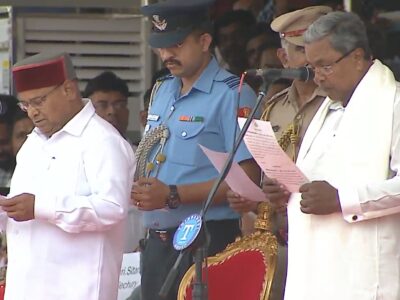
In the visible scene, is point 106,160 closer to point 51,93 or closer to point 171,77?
point 51,93

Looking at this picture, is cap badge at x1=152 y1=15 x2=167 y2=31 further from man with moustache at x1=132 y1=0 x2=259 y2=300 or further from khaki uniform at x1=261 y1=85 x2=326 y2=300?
khaki uniform at x1=261 y1=85 x2=326 y2=300

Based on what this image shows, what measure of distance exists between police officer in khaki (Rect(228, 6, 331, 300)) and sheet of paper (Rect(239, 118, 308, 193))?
0.68m

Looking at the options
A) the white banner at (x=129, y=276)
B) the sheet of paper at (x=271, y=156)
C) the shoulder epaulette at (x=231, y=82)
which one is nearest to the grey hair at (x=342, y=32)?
the sheet of paper at (x=271, y=156)

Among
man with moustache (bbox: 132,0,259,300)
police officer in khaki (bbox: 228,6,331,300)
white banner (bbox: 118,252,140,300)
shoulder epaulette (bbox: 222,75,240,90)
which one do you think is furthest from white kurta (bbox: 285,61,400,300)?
white banner (bbox: 118,252,140,300)

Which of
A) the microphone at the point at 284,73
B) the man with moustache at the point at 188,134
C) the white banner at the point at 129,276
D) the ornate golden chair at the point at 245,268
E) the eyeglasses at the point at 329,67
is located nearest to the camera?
the microphone at the point at 284,73

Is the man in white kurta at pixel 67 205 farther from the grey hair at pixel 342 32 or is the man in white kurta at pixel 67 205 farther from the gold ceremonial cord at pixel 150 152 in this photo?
the grey hair at pixel 342 32

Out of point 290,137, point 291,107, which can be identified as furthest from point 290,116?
point 290,137

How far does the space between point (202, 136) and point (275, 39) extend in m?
2.09

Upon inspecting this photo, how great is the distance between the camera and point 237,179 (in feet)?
14.8

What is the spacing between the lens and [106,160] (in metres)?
4.59

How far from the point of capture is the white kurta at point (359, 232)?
158 inches

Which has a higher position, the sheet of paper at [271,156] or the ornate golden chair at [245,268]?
the sheet of paper at [271,156]

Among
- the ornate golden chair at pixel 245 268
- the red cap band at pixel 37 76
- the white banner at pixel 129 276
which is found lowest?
the white banner at pixel 129 276

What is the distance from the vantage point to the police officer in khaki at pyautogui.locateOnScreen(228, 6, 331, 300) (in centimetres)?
495
